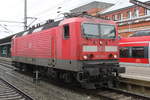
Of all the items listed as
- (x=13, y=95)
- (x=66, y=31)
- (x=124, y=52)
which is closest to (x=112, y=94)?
(x=66, y=31)

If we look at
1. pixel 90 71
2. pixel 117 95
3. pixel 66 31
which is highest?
pixel 66 31

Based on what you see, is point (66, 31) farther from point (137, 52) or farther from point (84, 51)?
point (137, 52)

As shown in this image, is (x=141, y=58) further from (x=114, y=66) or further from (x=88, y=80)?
(x=88, y=80)

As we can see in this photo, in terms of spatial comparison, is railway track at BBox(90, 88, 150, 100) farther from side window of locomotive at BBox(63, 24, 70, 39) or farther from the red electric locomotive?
side window of locomotive at BBox(63, 24, 70, 39)

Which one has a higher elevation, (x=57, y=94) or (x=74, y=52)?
(x=74, y=52)

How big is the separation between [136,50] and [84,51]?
672cm

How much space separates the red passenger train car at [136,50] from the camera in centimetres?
1525

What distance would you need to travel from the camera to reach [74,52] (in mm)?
10516

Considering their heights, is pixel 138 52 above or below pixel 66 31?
below

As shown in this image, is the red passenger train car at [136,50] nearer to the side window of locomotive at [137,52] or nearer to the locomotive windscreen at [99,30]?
the side window of locomotive at [137,52]

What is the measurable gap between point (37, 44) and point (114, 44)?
5.32 m

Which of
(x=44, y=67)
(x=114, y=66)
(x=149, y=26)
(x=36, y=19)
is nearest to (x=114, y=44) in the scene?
(x=114, y=66)

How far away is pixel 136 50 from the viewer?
16.1 meters

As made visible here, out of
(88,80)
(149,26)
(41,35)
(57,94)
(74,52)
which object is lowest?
(57,94)
